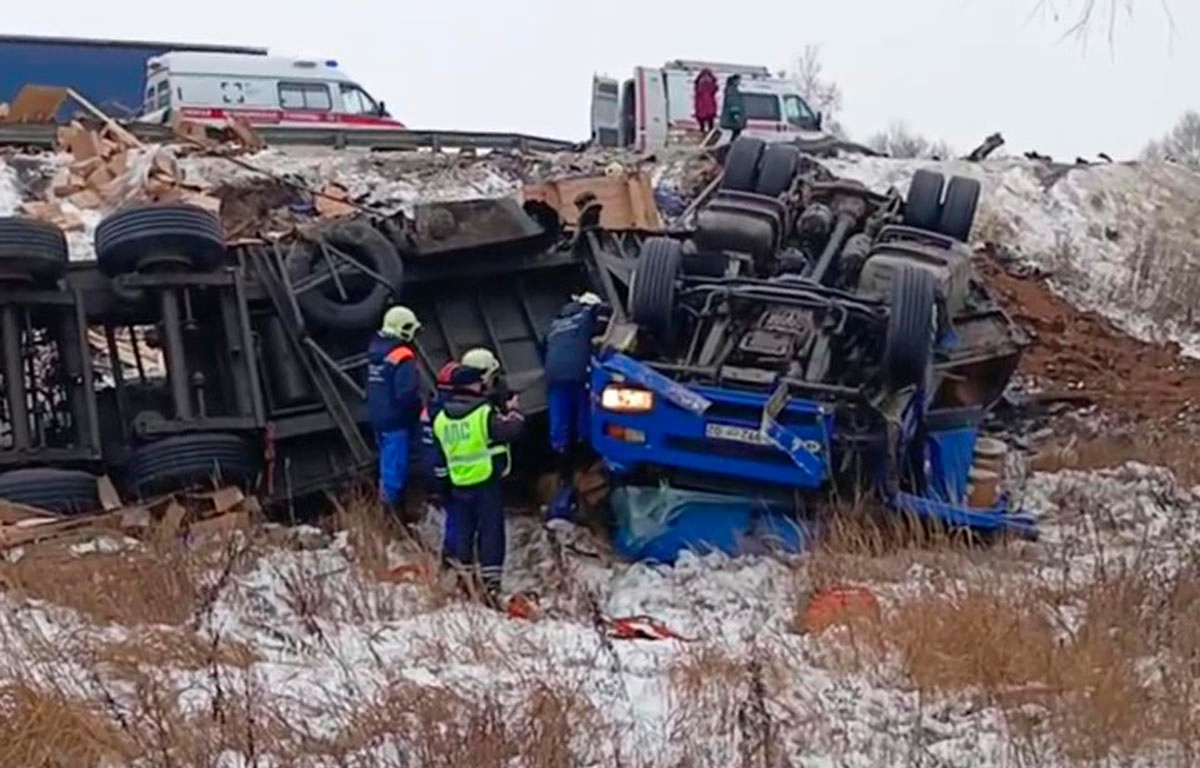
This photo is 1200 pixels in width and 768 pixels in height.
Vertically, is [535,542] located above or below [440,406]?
below

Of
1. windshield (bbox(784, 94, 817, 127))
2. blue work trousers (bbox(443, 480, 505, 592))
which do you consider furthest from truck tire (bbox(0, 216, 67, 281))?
windshield (bbox(784, 94, 817, 127))

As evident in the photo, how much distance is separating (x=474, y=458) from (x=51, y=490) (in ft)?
6.14

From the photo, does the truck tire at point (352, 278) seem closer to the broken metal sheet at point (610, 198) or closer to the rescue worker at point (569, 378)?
the rescue worker at point (569, 378)

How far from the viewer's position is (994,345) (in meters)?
9.21

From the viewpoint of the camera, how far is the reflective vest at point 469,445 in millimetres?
7238

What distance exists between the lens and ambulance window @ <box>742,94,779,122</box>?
2242cm

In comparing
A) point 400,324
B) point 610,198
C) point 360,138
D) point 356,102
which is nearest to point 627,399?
point 400,324

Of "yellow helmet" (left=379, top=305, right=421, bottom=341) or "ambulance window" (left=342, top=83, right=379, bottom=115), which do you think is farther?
"ambulance window" (left=342, top=83, right=379, bottom=115)

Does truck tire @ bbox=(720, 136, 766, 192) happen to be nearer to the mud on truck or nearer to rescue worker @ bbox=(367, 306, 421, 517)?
the mud on truck

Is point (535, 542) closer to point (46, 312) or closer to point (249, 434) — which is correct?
point (249, 434)

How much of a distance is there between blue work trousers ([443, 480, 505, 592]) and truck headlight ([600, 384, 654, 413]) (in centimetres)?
65

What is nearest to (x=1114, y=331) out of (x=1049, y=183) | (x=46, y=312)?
(x=1049, y=183)

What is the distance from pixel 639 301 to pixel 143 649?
3.71 meters

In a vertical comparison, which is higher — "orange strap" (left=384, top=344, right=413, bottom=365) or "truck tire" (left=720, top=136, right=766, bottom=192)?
→ "truck tire" (left=720, top=136, right=766, bottom=192)
